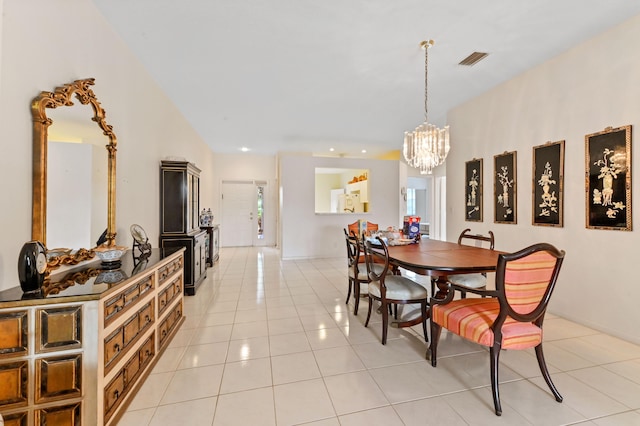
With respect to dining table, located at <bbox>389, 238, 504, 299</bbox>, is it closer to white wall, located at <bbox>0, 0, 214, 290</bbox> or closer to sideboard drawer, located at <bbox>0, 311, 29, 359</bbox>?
sideboard drawer, located at <bbox>0, 311, 29, 359</bbox>

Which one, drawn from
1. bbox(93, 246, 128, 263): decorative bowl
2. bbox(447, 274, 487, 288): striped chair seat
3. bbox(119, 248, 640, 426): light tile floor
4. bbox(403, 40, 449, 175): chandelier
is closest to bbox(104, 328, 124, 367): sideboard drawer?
bbox(119, 248, 640, 426): light tile floor

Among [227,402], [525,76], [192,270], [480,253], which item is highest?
[525,76]

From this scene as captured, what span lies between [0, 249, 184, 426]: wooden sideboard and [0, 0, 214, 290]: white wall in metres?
0.44

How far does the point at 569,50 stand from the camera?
2949 millimetres

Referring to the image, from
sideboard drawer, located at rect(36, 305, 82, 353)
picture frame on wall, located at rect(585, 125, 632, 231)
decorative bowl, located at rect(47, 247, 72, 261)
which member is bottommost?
sideboard drawer, located at rect(36, 305, 82, 353)

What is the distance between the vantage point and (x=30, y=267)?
1347mm

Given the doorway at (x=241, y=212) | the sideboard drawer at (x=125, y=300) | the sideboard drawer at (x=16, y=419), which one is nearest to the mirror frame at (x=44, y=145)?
the sideboard drawer at (x=125, y=300)

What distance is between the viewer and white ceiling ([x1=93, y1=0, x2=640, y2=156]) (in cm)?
232

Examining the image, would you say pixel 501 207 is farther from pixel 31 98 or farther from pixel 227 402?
pixel 31 98

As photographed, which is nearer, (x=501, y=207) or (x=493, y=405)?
(x=493, y=405)

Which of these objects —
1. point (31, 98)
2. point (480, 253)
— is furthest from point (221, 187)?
point (480, 253)

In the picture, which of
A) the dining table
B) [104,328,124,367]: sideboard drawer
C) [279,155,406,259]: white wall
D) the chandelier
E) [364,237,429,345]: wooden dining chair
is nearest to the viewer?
[104,328,124,367]: sideboard drawer

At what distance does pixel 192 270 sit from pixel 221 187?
474 centimetres

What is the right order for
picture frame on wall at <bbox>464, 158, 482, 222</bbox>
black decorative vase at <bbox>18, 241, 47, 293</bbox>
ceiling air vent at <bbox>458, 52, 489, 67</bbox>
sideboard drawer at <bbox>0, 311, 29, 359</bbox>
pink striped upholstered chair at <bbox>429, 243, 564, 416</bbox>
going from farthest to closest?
1. picture frame on wall at <bbox>464, 158, 482, 222</bbox>
2. ceiling air vent at <bbox>458, 52, 489, 67</bbox>
3. pink striped upholstered chair at <bbox>429, 243, 564, 416</bbox>
4. black decorative vase at <bbox>18, 241, 47, 293</bbox>
5. sideboard drawer at <bbox>0, 311, 29, 359</bbox>
